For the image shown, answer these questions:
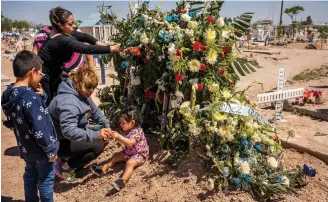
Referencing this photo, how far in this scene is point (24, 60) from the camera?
8.13 feet

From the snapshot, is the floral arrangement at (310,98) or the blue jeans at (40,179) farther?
the floral arrangement at (310,98)

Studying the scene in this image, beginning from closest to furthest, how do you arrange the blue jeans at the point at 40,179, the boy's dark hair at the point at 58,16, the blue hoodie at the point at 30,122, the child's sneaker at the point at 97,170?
the blue hoodie at the point at 30,122
the blue jeans at the point at 40,179
the boy's dark hair at the point at 58,16
the child's sneaker at the point at 97,170

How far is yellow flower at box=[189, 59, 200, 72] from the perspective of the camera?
3.06 metres

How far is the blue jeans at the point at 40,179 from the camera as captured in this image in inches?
105

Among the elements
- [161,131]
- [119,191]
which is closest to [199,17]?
[161,131]

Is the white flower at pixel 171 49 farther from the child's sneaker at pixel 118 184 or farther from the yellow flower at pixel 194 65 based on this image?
the child's sneaker at pixel 118 184

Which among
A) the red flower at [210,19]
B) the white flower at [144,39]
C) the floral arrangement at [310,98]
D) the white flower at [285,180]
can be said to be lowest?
the white flower at [285,180]

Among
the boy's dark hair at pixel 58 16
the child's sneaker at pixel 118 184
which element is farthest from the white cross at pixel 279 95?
the boy's dark hair at pixel 58 16

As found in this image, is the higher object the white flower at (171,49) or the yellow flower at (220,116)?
the white flower at (171,49)

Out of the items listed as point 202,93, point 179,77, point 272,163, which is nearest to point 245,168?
point 272,163

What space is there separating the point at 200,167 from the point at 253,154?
50 centimetres

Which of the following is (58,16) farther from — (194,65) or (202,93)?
(202,93)

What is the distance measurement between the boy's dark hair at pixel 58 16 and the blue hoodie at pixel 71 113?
1.97 feet

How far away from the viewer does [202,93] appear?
3.23 meters
